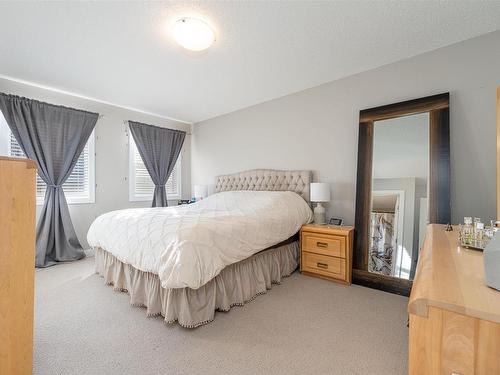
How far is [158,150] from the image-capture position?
4.71 m

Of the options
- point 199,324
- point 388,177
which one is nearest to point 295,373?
point 199,324

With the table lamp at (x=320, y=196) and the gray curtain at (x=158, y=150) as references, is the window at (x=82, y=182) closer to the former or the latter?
the gray curtain at (x=158, y=150)

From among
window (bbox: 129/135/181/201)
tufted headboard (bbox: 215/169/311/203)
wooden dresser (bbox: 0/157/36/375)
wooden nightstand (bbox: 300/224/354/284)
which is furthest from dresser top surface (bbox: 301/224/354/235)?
window (bbox: 129/135/181/201)

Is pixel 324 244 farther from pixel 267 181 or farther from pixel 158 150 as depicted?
pixel 158 150

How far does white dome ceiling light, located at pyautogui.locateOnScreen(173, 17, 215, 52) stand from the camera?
2062mm

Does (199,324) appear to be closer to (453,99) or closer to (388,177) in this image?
(388,177)

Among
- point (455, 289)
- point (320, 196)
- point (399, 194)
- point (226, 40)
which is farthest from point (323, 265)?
point (226, 40)

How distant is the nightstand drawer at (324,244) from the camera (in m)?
2.75

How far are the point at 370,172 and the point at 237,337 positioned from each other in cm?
227

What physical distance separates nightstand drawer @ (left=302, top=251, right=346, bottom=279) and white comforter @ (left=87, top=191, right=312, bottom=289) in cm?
40

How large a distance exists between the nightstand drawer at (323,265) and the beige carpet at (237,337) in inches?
12.8

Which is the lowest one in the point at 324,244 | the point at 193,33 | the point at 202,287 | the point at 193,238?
the point at 202,287

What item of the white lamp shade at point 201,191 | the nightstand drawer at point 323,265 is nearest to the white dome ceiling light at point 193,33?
the nightstand drawer at point 323,265

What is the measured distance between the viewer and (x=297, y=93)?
366cm
